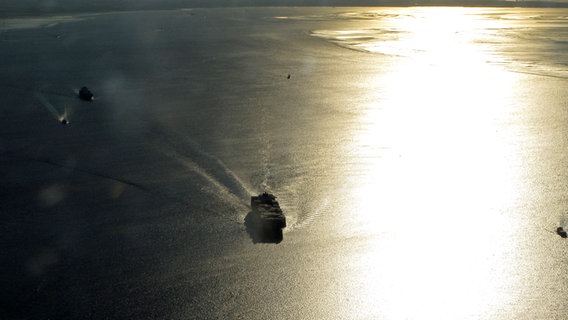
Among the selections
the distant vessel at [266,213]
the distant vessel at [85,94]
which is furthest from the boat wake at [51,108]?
the distant vessel at [266,213]

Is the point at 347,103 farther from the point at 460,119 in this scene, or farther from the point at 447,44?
the point at 447,44

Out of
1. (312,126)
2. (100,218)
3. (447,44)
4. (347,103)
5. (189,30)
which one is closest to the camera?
(100,218)

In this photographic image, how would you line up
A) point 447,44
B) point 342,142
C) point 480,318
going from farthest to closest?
1. point 447,44
2. point 342,142
3. point 480,318

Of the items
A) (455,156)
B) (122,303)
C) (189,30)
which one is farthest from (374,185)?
(189,30)

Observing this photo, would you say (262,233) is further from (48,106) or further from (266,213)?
(48,106)

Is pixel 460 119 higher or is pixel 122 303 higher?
pixel 122 303

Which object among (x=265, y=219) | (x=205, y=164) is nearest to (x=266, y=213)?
(x=265, y=219)
